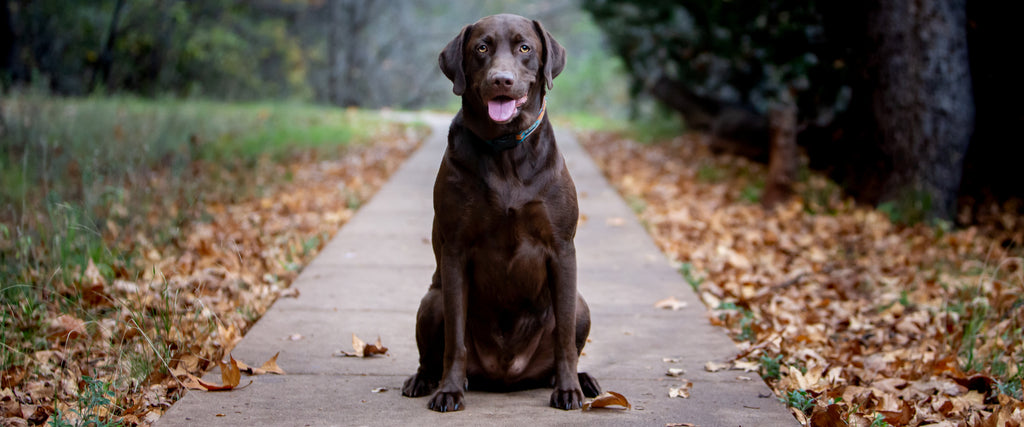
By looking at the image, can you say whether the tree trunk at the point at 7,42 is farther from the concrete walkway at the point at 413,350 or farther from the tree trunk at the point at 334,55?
the tree trunk at the point at 334,55

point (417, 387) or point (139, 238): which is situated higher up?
point (417, 387)

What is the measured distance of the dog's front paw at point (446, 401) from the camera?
361 centimetres

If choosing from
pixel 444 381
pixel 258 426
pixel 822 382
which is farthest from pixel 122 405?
pixel 822 382

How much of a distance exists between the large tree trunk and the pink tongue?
19.7 ft

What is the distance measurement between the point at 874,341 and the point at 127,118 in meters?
8.79

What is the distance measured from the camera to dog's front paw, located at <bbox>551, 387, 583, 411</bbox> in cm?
365

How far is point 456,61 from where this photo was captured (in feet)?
11.8

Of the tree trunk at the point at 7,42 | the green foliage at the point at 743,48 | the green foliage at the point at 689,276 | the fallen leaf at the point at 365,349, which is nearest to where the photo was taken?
the fallen leaf at the point at 365,349

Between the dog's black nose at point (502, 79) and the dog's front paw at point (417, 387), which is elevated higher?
the dog's black nose at point (502, 79)

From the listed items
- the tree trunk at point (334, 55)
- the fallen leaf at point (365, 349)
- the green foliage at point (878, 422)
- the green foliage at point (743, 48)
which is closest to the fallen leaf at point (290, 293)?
the fallen leaf at point (365, 349)

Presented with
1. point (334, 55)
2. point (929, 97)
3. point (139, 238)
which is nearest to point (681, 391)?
point (139, 238)

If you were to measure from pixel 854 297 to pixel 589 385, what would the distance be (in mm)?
2924

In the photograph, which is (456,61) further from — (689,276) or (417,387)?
(689,276)

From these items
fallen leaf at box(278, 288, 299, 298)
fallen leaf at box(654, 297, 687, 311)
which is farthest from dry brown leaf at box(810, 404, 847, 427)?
fallen leaf at box(278, 288, 299, 298)
